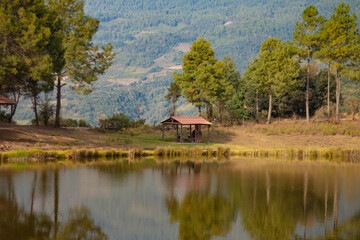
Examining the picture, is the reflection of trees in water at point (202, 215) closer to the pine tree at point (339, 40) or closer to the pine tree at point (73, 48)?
the pine tree at point (73, 48)

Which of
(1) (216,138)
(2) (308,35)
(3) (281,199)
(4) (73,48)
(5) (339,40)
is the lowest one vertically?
(3) (281,199)

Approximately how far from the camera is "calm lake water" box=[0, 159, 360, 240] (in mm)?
14609

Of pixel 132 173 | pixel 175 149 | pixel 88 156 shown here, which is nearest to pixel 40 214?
pixel 132 173

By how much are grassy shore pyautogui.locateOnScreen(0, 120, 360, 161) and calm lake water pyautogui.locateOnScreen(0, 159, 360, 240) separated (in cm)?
945

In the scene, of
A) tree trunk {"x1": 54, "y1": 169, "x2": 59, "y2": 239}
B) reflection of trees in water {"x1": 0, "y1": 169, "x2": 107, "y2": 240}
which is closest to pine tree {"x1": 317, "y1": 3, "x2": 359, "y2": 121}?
tree trunk {"x1": 54, "y1": 169, "x2": 59, "y2": 239}

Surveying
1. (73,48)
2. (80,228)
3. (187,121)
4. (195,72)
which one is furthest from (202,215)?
(195,72)

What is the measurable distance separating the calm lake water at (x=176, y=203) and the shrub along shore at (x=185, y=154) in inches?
215

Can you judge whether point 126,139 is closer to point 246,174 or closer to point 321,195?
point 246,174

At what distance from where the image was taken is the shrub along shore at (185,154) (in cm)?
3200

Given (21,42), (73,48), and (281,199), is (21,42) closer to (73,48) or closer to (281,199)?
(73,48)

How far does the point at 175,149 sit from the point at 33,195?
67.9 ft

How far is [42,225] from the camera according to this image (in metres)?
14.8

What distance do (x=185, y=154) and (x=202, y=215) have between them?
2189 cm

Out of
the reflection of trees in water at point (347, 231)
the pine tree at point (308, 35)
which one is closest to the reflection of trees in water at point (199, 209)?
the reflection of trees in water at point (347, 231)
